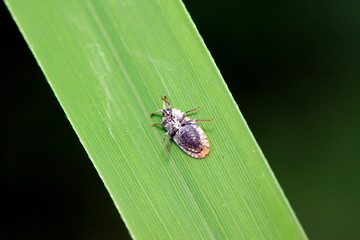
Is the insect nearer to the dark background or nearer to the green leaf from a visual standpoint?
the green leaf

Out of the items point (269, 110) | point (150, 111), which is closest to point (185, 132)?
point (150, 111)

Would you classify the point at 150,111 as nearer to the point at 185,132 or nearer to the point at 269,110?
the point at 185,132

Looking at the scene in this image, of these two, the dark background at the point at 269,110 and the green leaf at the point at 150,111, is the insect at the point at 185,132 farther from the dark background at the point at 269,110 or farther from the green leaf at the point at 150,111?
the dark background at the point at 269,110

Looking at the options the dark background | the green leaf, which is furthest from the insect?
the dark background

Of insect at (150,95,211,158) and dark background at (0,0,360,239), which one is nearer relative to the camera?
insect at (150,95,211,158)

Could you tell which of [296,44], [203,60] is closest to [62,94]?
[203,60]

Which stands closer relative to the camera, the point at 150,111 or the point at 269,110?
the point at 150,111
